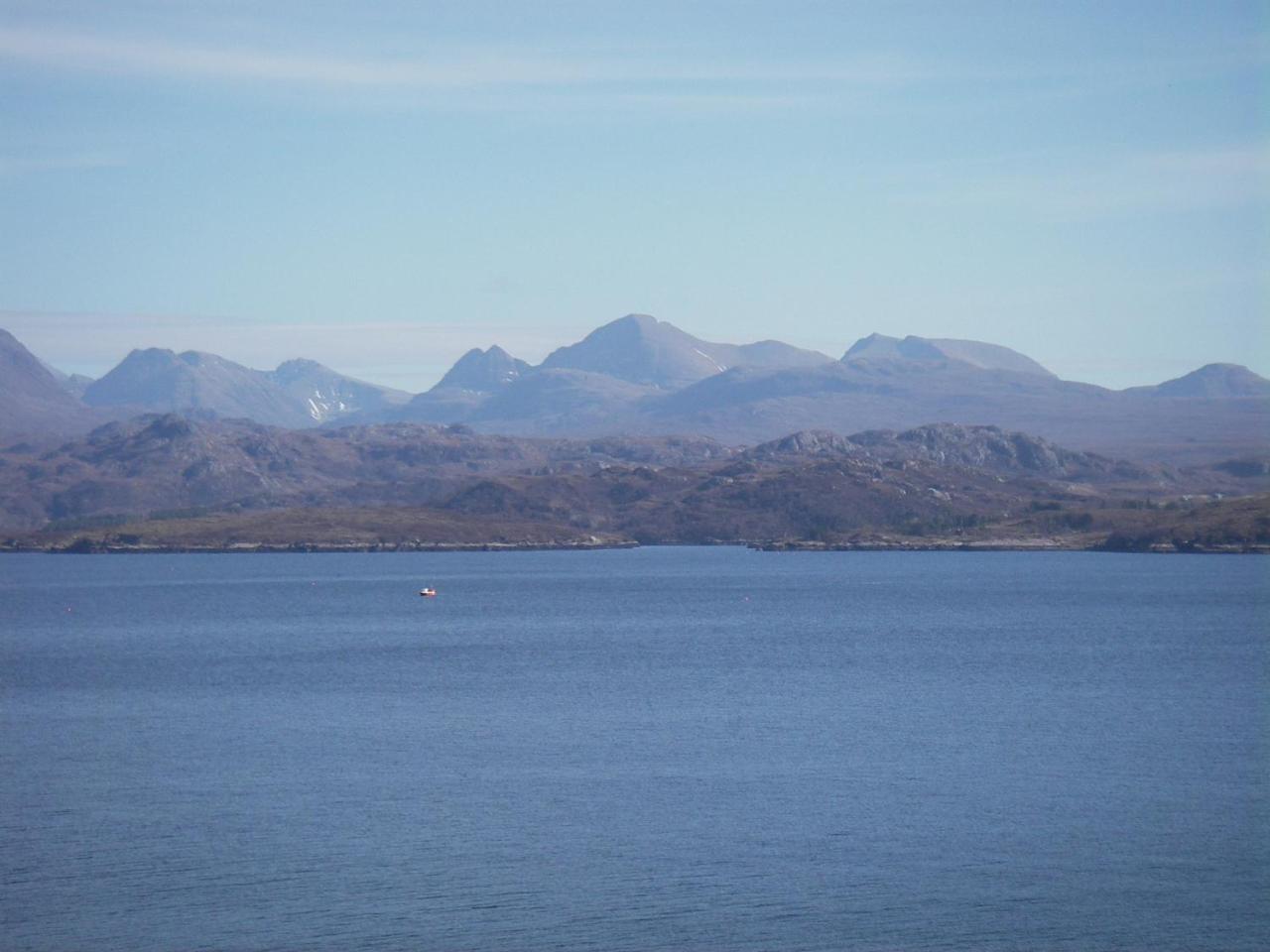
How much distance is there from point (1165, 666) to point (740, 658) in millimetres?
18509

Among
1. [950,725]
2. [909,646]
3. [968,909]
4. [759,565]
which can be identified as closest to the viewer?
[968,909]

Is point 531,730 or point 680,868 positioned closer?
point 680,868

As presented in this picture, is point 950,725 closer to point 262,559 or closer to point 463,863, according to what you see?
point 463,863

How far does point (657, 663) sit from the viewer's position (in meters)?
67.6

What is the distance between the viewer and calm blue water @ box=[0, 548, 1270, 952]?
92.0 feet

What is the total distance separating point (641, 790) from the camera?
38.0 metres

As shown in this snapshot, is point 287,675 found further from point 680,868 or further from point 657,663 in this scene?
point 680,868

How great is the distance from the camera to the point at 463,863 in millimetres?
31359

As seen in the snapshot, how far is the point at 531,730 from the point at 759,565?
12331cm

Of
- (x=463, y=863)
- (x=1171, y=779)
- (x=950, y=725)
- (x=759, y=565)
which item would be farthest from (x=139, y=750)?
(x=759, y=565)

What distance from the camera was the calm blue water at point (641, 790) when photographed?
28.0 metres

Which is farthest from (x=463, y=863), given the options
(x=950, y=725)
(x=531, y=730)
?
(x=950, y=725)

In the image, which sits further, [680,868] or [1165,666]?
[1165,666]

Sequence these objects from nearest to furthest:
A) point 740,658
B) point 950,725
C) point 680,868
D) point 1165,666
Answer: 1. point 680,868
2. point 950,725
3. point 1165,666
4. point 740,658
